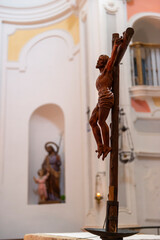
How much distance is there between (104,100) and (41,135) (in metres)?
9.00

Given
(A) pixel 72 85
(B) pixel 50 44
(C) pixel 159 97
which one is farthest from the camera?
(B) pixel 50 44

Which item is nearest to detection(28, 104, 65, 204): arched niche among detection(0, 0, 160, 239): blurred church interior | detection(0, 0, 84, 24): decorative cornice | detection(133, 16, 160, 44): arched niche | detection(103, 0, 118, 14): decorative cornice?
detection(0, 0, 160, 239): blurred church interior

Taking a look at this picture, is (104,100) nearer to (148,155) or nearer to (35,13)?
(148,155)

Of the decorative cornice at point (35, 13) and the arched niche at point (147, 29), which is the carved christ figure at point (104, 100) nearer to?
the arched niche at point (147, 29)

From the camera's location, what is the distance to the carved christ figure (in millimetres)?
2820

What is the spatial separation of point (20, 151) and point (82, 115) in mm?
2245

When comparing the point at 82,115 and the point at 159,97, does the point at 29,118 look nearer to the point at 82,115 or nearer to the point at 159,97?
the point at 82,115

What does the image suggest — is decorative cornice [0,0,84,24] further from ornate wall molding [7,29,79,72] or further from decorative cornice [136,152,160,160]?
decorative cornice [136,152,160,160]

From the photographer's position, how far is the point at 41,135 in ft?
38.3

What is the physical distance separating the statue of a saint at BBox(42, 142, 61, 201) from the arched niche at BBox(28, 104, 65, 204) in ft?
1.12

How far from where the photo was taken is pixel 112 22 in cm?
988

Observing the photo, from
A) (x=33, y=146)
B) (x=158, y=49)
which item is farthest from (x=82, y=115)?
(x=158, y=49)

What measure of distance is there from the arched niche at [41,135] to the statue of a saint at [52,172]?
1.12ft

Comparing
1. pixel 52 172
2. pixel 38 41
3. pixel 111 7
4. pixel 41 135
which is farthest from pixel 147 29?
pixel 52 172
